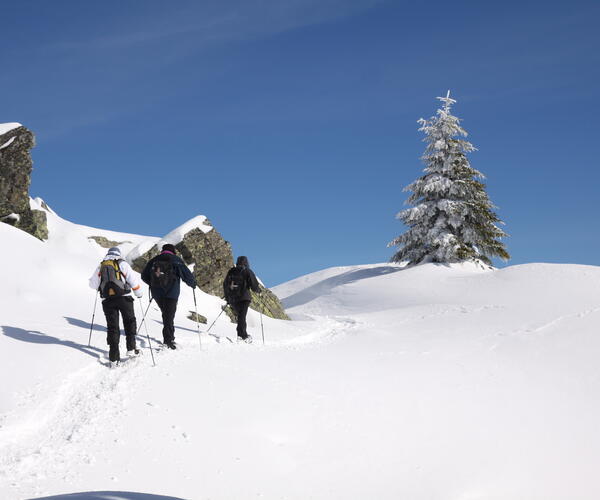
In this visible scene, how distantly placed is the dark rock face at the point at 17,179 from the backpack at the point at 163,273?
7256 millimetres

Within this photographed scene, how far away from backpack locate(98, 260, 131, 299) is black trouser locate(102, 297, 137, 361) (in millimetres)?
106

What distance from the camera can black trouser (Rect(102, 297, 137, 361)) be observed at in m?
9.05

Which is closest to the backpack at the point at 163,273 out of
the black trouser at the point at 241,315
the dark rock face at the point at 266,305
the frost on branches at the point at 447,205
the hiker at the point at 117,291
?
the hiker at the point at 117,291

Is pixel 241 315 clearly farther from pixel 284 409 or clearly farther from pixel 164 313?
pixel 284 409

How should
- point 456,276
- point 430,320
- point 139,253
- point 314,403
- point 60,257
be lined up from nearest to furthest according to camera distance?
1. point 314,403
2. point 60,257
3. point 430,320
4. point 139,253
5. point 456,276

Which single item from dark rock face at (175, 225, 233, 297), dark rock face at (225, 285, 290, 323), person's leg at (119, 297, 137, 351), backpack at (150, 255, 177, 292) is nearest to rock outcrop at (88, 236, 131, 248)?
dark rock face at (175, 225, 233, 297)

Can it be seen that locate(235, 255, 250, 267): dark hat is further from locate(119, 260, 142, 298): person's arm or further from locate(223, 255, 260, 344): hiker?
locate(119, 260, 142, 298): person's arm

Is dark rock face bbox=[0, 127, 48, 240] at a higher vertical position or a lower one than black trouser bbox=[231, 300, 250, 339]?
higher

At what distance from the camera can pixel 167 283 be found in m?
10.7

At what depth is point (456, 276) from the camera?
80.3 feet

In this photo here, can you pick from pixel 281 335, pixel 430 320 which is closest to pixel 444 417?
pixel 281 335

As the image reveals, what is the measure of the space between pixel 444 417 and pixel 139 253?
41.6ft

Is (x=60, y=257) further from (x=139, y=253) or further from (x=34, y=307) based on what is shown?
(x=139, y=253)

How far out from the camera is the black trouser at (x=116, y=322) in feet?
29.7
